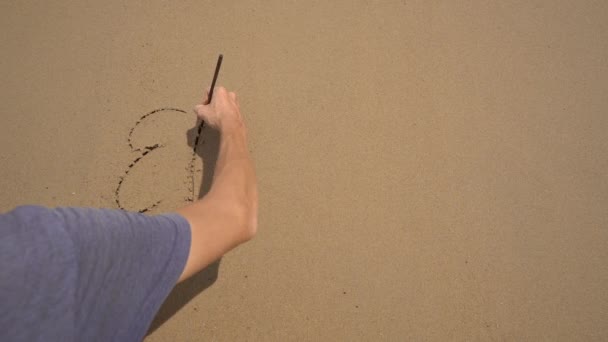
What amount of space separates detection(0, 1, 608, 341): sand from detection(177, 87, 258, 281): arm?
84mm

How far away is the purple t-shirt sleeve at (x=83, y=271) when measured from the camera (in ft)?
1.45

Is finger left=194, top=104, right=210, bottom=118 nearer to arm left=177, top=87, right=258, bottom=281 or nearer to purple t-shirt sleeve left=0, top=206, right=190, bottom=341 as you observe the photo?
arm left=177, top=87, right=258, bottom=281

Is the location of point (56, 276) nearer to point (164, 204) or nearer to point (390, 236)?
point (164, 204)

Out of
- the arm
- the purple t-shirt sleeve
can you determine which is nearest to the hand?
the arm

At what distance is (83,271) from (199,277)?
0.48m

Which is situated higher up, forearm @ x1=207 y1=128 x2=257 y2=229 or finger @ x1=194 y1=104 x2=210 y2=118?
finger @ x1=194 y1=104 x2=210 y2=118

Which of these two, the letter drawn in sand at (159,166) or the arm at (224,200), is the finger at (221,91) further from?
the letter drawn in sand at (159,166)

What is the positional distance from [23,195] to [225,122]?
526 millimetres

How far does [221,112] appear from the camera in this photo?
40.1 inches

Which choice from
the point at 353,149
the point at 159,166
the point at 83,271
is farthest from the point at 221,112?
the point at 83,271

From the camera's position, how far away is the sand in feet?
3.16

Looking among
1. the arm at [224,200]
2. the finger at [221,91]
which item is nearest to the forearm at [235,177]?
the arm at [224,200]

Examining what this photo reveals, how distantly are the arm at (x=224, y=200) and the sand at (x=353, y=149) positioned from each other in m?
0.08

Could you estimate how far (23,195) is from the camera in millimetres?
993
